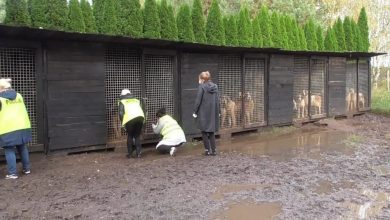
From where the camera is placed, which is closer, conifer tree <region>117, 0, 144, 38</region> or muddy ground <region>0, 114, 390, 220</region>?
muddy ground <region>0, 114, 390, 220</region>

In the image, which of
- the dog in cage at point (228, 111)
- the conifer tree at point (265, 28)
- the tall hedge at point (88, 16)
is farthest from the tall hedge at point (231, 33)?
the tall hedge at point (88, 16)

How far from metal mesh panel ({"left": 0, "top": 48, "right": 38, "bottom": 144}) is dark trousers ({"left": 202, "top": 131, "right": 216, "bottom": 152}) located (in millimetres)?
3407

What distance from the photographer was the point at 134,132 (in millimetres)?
9039

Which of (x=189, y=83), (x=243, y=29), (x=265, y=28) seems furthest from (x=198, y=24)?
(x=189, y=83)

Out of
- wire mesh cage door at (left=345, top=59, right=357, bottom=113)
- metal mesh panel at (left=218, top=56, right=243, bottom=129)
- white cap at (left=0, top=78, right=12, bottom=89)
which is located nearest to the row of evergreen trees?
wire mesh cage door at (left=345, top=59, right=357, bottom=113)

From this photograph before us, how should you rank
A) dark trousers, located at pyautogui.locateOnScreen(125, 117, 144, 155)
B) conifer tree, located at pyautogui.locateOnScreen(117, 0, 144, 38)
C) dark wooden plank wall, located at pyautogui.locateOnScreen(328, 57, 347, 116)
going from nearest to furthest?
dark trousers, located at pyautogui.locateOnScreen(125, 117, 144, 155), conifer tree, located at pyautogui.locateOnScreen(117, 0, 144, 38), dark wooden plank wall, located at pyautogui.locateOnScreen(328, 57, 347, 116)

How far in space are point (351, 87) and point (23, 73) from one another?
538 inches

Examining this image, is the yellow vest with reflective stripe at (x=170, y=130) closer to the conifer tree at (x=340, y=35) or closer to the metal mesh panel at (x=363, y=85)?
the conifer tree at (x=340, y=35)

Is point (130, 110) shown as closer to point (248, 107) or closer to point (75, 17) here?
point (75, 17)

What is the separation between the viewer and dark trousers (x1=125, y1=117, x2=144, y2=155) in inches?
347

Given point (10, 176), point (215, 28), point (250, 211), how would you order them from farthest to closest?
point (215, 28) → point (10, 176) → point (250, 211)

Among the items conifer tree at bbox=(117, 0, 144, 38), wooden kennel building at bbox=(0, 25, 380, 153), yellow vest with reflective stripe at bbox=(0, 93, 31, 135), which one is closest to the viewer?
yellow vest with reflective stripe at bbox=(0, 93, 31, 135)

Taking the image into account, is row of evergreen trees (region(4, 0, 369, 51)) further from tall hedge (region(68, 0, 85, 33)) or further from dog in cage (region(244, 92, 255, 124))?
dog in cage (region(244, 92, 255, 124))

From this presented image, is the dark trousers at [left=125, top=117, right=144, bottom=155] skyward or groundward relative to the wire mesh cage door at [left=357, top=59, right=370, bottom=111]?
groundward
